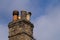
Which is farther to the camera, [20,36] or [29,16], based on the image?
[29,16]

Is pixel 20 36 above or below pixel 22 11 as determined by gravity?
below

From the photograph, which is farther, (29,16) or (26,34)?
(29,16)

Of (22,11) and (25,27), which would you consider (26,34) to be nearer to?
(25,27)

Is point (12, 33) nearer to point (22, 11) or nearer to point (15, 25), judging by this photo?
point (15, 25)

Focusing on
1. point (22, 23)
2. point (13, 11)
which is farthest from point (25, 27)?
point (13, 11)

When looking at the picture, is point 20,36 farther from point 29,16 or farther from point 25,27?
point 29,16

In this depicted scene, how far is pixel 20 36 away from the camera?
1183 cm

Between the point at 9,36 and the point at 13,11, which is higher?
the point at 13,11

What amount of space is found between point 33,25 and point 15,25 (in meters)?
1.05

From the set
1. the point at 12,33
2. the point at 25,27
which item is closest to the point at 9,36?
the point at 12,33

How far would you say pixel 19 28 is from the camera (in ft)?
39.4

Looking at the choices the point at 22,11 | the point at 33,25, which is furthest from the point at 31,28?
the point at 22,11

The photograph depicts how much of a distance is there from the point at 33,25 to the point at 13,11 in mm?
1382

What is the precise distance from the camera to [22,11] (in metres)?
12.4
